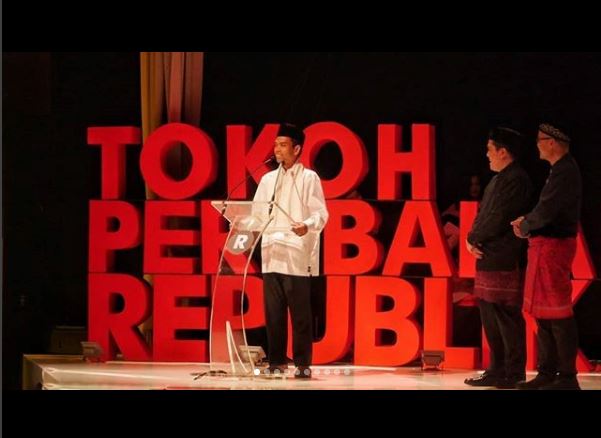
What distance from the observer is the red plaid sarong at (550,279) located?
9.06m

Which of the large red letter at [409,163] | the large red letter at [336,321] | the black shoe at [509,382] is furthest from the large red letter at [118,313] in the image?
the black shoe at [509,382]

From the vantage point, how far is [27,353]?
9.98 meters

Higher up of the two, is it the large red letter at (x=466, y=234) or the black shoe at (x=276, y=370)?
the large red letter at (x=466, y=234)

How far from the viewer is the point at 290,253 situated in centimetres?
941

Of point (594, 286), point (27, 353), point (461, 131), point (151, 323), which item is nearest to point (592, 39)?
point (461, 131)

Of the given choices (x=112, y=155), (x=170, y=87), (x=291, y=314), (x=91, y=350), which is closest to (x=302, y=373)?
Answer: (x=291, y=314)

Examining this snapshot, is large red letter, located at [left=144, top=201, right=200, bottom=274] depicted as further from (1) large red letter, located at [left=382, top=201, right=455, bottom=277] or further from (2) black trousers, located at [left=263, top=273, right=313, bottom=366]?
(1) large red letter, located at [left=382, top=201, right=455, bottom=277]

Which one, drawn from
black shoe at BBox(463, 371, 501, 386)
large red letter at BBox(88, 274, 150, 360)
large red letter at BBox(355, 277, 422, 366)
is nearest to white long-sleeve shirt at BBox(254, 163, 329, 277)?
large red letter at BBox(355, 277, 422, 366)

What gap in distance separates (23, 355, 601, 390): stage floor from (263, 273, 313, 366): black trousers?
0.18 metres

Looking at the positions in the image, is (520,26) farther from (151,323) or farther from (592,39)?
(151,323)

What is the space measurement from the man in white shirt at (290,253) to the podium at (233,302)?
0.12 metres

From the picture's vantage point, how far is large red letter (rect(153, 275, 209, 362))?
395 inches

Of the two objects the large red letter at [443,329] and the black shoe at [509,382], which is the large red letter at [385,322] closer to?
the large red letter at [443,329]
